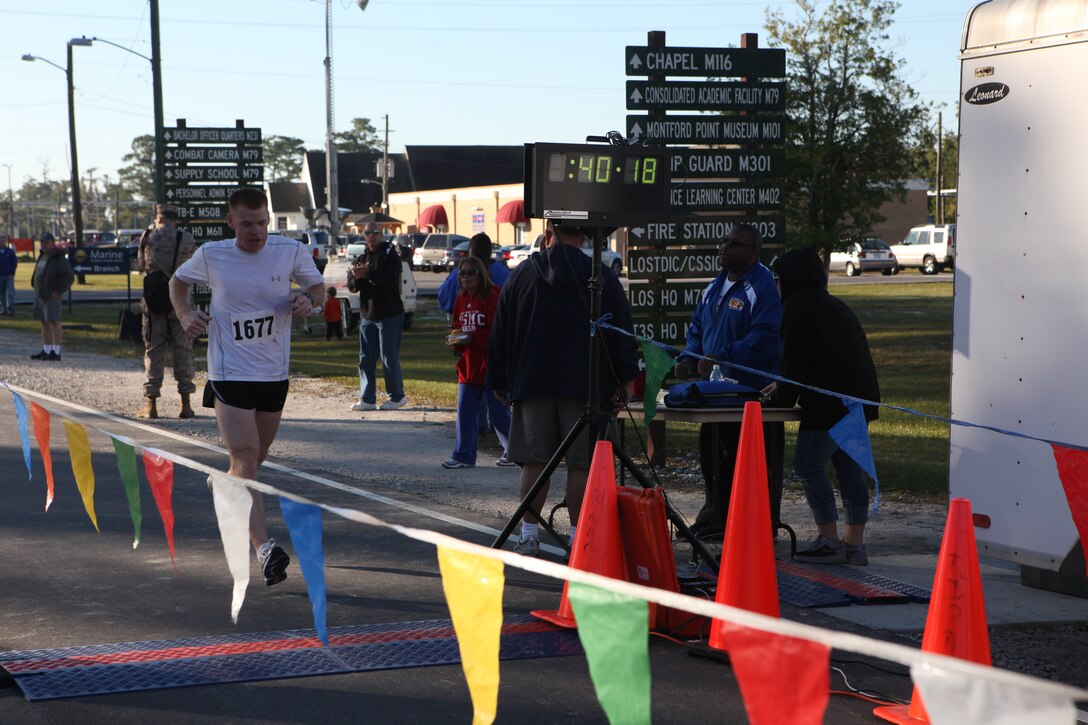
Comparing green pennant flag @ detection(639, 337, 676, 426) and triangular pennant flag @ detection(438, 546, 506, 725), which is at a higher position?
green pennant flag @ detection(639, 337, 676, 426)

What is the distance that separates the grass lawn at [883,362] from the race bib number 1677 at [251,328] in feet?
17.3

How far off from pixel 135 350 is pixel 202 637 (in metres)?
18.1

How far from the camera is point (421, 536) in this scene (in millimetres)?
3713

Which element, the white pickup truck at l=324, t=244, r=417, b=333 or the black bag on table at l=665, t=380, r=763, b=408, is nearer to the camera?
the black bag on table at l=665, t=380, r=763, b=408

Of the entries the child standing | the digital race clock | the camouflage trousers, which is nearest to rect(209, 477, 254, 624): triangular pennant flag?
the digital race clock

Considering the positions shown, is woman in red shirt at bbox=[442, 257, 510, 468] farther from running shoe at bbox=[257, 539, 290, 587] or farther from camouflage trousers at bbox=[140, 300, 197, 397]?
running shoe at bbox=[257, 539, 290, 587]

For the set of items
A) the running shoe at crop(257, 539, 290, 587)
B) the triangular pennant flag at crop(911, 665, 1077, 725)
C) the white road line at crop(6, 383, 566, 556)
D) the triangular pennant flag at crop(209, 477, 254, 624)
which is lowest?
the white road line at crop(6, 383, 566, 556)

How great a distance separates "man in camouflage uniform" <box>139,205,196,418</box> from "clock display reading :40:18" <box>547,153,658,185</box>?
7.79 metres

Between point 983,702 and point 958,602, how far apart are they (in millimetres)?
2652

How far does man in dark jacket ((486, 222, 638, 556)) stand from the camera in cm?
732

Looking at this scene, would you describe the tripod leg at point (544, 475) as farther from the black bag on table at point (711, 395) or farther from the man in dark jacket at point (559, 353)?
the black bag on table at point (711, 395)

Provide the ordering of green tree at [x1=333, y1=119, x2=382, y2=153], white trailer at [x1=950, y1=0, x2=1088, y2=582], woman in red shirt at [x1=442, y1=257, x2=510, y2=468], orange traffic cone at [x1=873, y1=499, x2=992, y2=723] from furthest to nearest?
green tree at [x1=333, y1=119, x2=382, y2=153] → woman in red shirt at [x1=442, y1=257, x2=510, y2=468] → white trailer at [x1=950, y1=0, x2=1088, y2=582] → orange traffic cone at [x1=873, y1=499, x2=992, y2=723]

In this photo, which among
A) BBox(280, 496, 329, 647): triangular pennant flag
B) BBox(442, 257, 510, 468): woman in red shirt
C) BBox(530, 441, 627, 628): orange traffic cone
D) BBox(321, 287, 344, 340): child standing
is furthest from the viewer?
BBox(321, 287, 344, 340): child standing

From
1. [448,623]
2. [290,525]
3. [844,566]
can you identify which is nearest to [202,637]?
[448,623]
